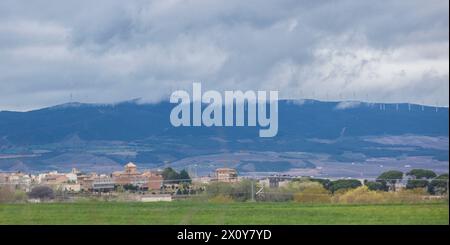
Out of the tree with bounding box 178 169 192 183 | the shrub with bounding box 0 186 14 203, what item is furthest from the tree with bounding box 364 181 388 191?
the shrub with bounding box 0 186 14 203

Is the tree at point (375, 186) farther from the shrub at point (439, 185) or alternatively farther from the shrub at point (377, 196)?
the shrub at point (439, 185)

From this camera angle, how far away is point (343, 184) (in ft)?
39.3

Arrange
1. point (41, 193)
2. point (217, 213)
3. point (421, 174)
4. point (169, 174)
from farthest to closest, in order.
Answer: point (169, 174)
point (421, 174)
point (41, 193)
point (217, 213)

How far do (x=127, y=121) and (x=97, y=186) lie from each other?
3.01 ft

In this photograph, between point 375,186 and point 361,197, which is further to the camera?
point 375,186

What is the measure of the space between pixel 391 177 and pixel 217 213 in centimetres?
251

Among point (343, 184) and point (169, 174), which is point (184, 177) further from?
point (343, 184)

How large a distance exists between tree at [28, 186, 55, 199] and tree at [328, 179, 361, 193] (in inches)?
142

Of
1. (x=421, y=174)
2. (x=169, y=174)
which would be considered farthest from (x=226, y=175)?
(x=421, y=174)

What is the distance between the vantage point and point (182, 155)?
11969mm
